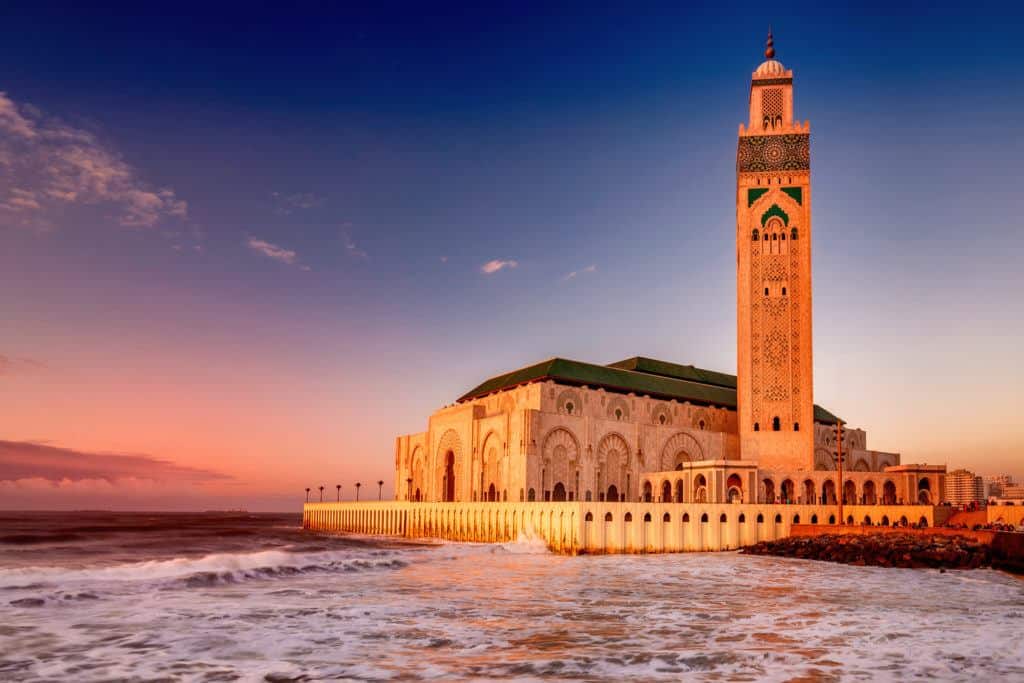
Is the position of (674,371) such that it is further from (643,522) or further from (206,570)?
(206,570)

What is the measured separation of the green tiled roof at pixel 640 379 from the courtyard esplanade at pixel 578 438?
118 mm

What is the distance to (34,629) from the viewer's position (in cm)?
1945

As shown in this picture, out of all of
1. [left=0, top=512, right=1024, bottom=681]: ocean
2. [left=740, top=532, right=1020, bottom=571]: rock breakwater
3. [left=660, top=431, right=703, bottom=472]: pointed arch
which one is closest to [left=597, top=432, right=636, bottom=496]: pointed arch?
[left=660, top=431, right=703, bottom=472]: pointed arch

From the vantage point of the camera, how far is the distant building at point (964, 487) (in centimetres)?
12351

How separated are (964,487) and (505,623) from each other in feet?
463

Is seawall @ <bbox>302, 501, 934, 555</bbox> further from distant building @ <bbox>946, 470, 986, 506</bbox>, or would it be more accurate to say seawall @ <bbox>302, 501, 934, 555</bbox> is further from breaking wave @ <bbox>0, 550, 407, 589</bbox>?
distant building @ <bbox>946, 470, 986, 506</bbox>

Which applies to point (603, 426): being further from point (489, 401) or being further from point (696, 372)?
point (696, 372)

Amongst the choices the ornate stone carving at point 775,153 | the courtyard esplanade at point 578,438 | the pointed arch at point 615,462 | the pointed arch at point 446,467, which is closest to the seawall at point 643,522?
the courtyard esplanade at point 578,438

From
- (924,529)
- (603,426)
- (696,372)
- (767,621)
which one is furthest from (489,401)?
(767,621)

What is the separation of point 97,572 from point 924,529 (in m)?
39.1

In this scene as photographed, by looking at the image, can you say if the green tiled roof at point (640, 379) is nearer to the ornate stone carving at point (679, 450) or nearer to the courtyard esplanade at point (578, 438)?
the courtyard esplanade at point (578, 438)

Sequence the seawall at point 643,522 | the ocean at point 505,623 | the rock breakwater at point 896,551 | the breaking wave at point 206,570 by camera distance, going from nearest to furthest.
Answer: the ocean at point 505,623 < the breaking wave at point 206,570 < the rock breakwater at point 896,551 < the seawall at point 643,522

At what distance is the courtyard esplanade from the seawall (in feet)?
18.8

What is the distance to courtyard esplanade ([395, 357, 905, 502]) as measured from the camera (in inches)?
2360
